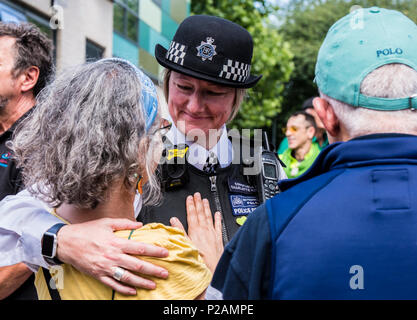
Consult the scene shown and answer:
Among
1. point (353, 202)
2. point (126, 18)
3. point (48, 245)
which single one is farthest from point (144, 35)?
point (353, 202)

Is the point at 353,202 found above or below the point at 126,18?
below

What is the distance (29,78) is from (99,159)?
2.01 metres

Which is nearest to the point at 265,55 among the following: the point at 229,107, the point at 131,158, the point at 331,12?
the point at 229,107

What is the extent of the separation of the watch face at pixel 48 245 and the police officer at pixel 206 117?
26.5 inches

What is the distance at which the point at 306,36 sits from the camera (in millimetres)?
31047

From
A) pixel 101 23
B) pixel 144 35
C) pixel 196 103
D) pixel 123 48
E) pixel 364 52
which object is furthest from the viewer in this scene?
pixel 144 35

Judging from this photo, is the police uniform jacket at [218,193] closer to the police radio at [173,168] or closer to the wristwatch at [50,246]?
the police radio at [173,168]

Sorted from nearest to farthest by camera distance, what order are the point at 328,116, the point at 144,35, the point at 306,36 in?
1. the point at 328,116
2. the point at 144,35
3. the point at 306,36

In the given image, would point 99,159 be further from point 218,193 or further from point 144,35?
point 144,35

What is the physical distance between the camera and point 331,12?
30875 mm

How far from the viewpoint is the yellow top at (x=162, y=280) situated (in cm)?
148

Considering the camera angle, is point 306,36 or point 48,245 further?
point 306,36

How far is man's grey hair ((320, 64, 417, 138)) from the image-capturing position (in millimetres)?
1368

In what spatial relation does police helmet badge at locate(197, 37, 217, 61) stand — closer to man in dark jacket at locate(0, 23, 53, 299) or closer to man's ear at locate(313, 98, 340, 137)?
man's ear at locate(313, 98, 340, 137)
